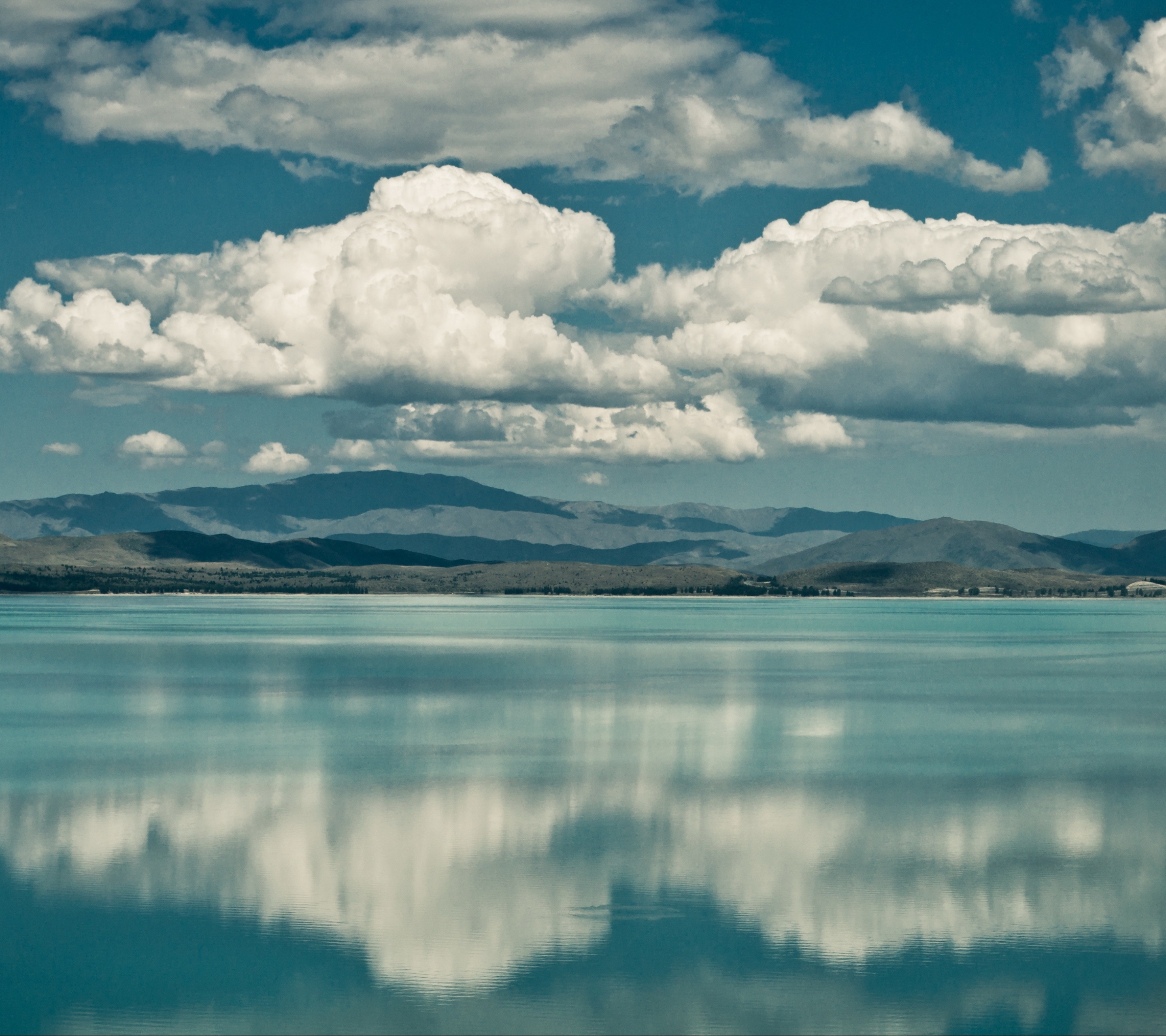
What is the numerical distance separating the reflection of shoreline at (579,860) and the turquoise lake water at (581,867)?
132 millimetres

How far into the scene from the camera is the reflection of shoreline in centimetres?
2861

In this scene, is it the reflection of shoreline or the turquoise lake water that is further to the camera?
the reflection of shoreline

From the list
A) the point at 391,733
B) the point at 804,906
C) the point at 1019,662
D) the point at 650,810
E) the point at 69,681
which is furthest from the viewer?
the point at 1019,662

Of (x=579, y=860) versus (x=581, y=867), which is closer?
(x=581, y=867)

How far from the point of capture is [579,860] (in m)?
34.4

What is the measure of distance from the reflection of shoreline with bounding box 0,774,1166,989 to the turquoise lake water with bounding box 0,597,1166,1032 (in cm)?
13

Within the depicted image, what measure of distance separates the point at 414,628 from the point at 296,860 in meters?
152

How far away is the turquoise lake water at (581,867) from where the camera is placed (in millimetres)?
24484

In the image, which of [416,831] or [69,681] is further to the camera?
[69,681]

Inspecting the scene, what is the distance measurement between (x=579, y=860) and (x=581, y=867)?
81 centimetres

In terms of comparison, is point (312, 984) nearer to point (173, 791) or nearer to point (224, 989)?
point (224, 989)

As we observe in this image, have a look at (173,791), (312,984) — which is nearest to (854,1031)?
(312,984)

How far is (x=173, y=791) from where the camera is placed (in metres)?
44.8

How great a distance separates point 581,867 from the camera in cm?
3359
